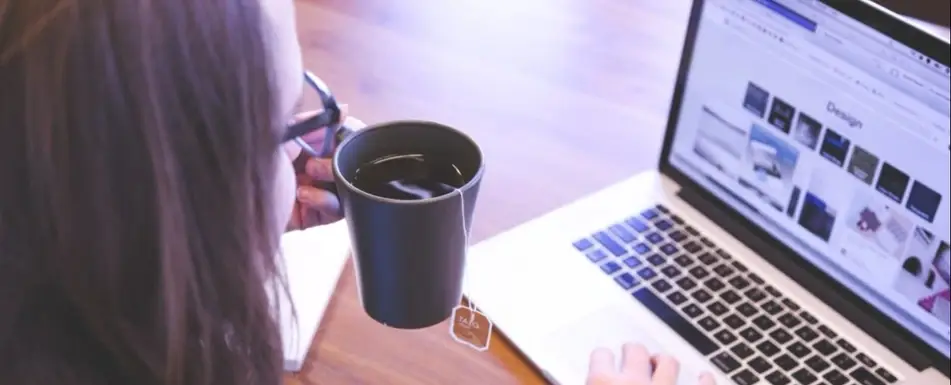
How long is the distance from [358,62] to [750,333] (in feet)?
1.98

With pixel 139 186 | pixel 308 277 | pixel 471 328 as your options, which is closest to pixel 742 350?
pixel 471 328

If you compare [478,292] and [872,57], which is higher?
[872,57]

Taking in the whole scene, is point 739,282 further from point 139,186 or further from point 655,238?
point 139,186

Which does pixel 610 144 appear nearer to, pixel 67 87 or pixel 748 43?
pixel 748 43

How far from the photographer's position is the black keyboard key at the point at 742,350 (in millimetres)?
747

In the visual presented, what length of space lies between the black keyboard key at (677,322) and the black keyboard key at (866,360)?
0.38 feet

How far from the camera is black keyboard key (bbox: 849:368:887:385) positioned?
28.8 inches

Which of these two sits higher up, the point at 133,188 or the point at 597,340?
the point at 133,188

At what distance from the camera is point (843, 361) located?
75 cm

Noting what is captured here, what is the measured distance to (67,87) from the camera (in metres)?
0.47

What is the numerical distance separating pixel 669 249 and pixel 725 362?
0.46 feet

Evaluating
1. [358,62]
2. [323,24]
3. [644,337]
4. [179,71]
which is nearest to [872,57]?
[644,337]

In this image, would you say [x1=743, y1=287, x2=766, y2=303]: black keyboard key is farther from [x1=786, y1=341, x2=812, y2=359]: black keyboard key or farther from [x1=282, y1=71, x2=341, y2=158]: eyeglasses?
[x1=282, y1=71, x2=341, y2=158]: eyeglasses

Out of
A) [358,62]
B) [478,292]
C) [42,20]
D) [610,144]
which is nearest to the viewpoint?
[42,20]
